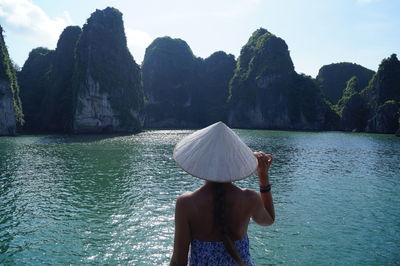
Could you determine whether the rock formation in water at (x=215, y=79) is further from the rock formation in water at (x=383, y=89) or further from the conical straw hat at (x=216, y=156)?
the conical straw hat at (x=216, y=156)

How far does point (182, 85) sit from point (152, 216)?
4721 inches

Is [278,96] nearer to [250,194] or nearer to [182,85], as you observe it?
[182,85]

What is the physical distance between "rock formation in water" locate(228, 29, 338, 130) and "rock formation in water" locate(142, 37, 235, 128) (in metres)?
21.4

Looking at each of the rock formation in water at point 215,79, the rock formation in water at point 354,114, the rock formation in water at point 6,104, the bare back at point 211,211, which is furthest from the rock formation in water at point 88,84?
the rock formation in water at point 354,114

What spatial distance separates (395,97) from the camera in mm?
84875

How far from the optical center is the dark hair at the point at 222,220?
2.05 meters

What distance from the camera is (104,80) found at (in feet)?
213

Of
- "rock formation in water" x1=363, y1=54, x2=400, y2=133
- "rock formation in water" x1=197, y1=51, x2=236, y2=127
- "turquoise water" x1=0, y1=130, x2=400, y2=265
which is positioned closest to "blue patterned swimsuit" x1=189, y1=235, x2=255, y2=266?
"turquoise water" x1=0, y1=130, x2=400, y2=265

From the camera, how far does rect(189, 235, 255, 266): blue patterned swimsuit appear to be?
7.29 feet

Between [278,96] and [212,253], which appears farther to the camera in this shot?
[278,96]

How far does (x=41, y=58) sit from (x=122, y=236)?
98830mm

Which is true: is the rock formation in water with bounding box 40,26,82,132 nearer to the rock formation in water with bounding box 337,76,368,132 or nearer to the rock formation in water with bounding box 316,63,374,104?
the rock formation in water with bounding box 337,76,368,132

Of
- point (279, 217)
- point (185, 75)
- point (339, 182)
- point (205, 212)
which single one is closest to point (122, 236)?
point (279, 217)

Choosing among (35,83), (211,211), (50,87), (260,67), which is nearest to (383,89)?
(260,67)
